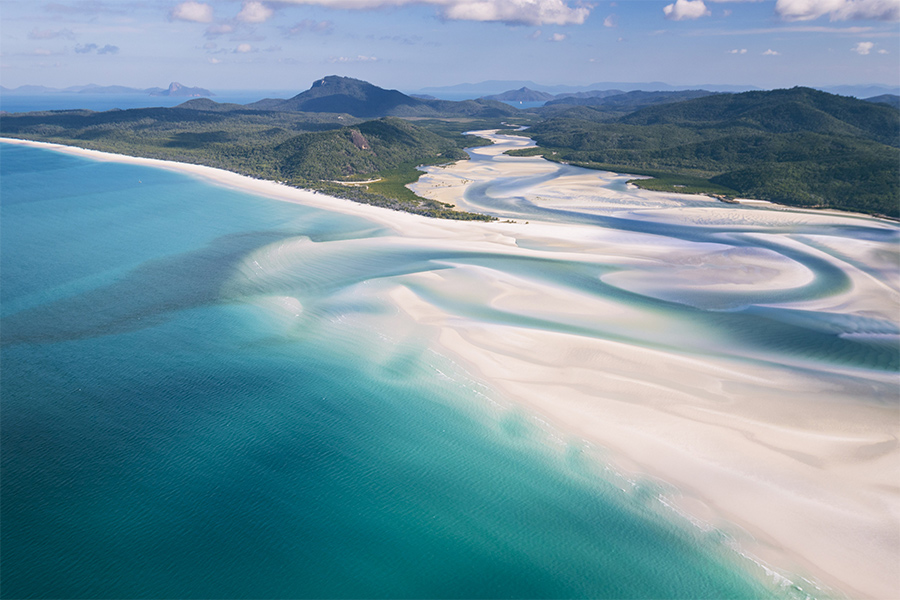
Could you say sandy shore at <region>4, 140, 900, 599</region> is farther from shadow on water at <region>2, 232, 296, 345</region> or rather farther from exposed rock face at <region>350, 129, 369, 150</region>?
exposed rock face at <region>350, 129, 369, 150</region>

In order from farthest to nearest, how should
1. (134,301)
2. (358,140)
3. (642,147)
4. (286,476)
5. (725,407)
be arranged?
(642,147) < (358,140) < (134,301) < (725,407) < (286,476)

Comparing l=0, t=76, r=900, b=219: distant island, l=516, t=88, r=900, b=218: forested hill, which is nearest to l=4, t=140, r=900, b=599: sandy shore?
l=0, t=76, r=900, b=219: distant island

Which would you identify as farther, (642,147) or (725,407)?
(642,147)

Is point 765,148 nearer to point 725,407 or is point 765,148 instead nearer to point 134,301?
point 725,407

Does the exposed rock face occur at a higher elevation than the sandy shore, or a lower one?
higher

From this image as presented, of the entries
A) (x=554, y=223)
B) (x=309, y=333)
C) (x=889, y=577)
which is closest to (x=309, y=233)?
(x=309, y=333)

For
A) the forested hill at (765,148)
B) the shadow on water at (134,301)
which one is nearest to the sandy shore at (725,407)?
the shadow on water at (134,301)

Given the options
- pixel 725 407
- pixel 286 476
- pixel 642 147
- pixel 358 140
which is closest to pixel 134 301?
pixel 286 476

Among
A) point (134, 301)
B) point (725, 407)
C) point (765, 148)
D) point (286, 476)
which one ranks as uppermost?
point (765, 148)
